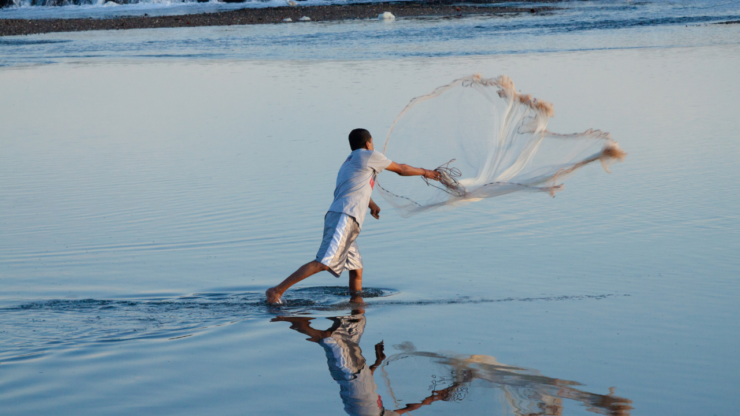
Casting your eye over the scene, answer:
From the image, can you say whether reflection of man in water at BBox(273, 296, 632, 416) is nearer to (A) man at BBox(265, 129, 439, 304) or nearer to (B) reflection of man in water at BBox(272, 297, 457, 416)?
(B) reflection of man in water at BBox(272, 297, 457, 416)

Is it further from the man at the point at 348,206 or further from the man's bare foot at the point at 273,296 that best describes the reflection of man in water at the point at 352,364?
the man at the point at 348,206

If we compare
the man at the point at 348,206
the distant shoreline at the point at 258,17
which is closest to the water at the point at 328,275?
the man at the point at 348,206

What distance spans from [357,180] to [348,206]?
8.2 inches

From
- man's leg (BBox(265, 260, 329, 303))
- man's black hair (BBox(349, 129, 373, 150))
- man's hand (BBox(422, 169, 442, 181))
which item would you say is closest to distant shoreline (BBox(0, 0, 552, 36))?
man's hand (BBox(422, 169, 442, 181))

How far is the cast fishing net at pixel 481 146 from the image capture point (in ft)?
20.2

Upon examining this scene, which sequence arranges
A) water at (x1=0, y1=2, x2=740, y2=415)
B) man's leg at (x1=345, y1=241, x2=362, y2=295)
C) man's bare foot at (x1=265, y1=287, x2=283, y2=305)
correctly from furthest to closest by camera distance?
man's leg at (x1=345, y1=241, x2=362, y2=295) < man's bare foot at (x1=265, y1=287, x2=283, y2=305) < water at (x1=0, y1=2, x2=740, y2=415)

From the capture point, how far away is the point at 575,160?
6191mm

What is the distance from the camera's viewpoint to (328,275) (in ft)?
21.8

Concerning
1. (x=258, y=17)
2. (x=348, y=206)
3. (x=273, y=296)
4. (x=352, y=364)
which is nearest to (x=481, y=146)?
(x=348, y=206)

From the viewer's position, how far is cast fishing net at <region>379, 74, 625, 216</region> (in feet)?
20.2

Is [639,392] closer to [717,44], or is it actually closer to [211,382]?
[211,382]

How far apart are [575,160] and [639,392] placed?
255 cm

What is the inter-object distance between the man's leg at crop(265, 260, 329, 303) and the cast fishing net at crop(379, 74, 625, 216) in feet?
3.68

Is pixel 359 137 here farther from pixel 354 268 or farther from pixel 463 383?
pixel 463 383
